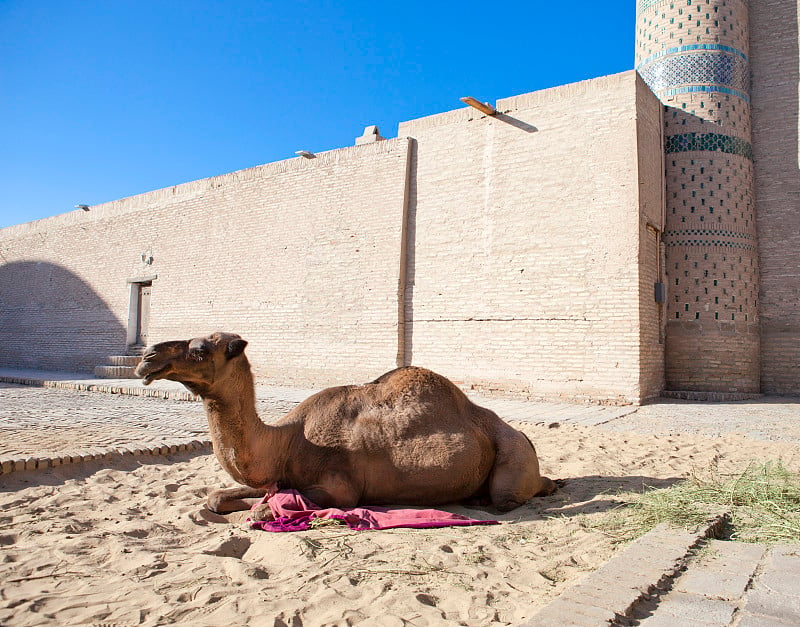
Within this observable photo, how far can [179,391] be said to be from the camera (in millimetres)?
11000

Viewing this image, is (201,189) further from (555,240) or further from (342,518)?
(342,518)

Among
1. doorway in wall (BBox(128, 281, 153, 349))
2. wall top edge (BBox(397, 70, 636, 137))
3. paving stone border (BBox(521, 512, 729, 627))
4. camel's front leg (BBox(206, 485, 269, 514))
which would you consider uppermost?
wall top edge (BBox(397, 70, 636, 137))

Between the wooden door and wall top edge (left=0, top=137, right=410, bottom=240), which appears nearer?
wall top edge (left=0, top=137, right=410, bottom=240)

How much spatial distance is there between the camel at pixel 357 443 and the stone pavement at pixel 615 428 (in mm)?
1249

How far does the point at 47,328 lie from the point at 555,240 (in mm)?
18480

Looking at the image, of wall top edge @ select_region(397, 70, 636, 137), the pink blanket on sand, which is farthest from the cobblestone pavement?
wall top edge @ select_region(397, 70, 636, 137)

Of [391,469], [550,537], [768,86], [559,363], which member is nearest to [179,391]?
[559,363]

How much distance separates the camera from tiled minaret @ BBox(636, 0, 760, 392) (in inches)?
476

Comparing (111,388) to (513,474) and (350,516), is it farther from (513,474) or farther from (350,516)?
(513,474)

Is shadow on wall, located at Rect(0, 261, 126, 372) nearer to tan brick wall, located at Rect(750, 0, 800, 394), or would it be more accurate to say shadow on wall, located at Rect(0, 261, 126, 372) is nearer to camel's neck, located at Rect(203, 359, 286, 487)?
camel's neck, located at Rect(203, 359, 286, 487)

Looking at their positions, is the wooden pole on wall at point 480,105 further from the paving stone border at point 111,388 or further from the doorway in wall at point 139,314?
the doorway in wall at point 139,314

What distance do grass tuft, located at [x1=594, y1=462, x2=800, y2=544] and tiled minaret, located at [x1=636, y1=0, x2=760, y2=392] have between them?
27.5ft

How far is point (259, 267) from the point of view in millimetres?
15836

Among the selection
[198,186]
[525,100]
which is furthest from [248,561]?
[198,186]
